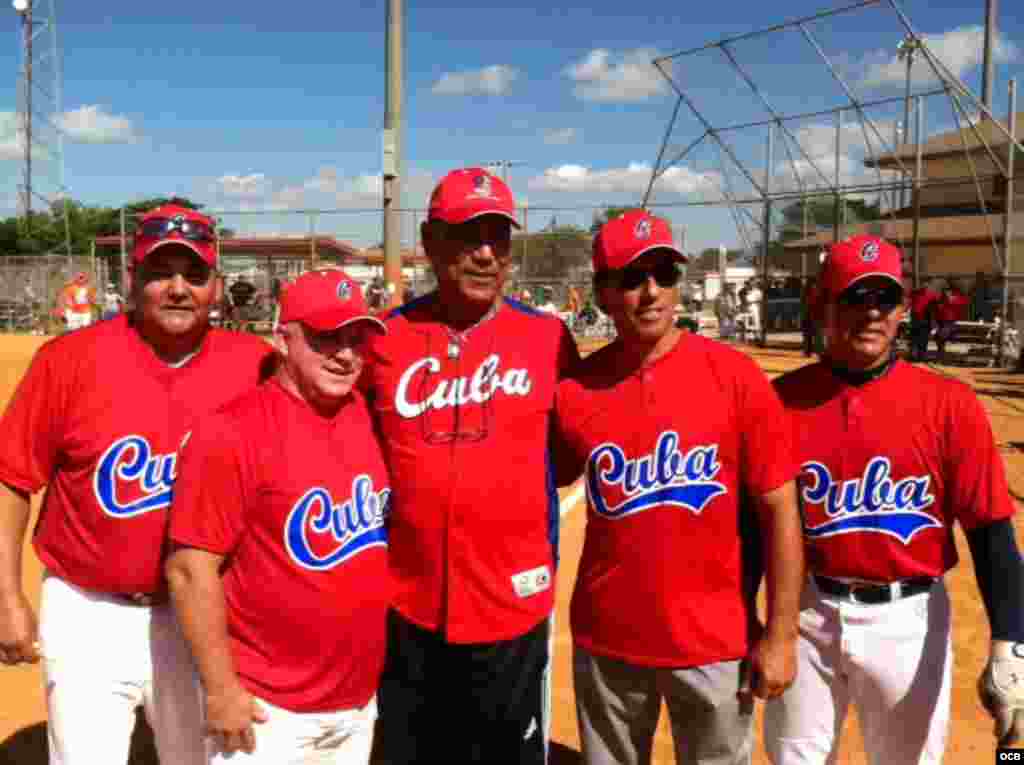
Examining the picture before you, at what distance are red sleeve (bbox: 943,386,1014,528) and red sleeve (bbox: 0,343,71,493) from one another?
2.54 m

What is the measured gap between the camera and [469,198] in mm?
2689

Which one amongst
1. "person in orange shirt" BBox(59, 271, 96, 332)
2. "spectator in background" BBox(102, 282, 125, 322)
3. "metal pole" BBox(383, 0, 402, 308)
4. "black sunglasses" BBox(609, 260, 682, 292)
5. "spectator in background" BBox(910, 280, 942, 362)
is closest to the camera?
"black sunglasses" BBox(609, 260, 682, 292)

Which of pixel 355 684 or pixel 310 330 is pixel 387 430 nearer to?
pixel 310 330

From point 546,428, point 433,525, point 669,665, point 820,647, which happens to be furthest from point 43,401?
point 820,647

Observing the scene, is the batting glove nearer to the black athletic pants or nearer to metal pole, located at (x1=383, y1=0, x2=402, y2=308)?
the black athletic pants

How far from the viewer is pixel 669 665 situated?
252 cm

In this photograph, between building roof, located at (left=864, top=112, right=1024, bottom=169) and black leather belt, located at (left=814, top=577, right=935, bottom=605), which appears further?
building roof, located at (left=864, top=112, right=1024, bottom=169)

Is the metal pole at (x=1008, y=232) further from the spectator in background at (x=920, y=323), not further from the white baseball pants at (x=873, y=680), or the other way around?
the white baseball pants at (x=873, y=680)

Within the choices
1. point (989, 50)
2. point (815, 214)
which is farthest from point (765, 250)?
point (989, 50)

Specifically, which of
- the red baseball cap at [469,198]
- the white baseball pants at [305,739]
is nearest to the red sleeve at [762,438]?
the red baseball cap at [469,198]

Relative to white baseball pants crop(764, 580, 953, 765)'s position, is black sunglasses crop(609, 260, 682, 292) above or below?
above

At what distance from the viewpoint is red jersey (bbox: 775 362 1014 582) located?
97.8 inches

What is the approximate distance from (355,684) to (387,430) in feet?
2.46

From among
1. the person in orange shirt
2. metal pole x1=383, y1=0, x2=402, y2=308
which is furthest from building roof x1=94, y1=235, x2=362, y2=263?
metal pole x1=383, y1=0, x2=402, y2=308
